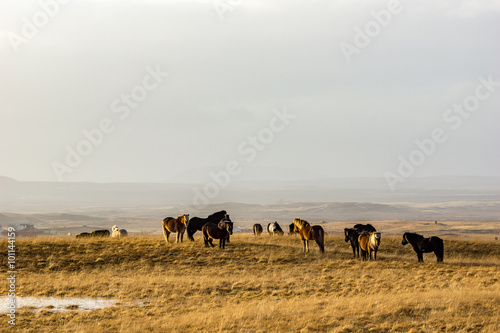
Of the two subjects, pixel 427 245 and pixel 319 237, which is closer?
pixel 427 245

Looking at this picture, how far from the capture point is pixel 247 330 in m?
16.2

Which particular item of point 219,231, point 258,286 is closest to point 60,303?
point 258,286

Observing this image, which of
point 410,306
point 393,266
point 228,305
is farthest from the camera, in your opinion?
point 393,266

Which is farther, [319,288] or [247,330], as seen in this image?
[319,288]

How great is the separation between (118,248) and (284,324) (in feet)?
51.1

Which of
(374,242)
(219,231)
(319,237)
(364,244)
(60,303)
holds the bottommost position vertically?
(60,303)

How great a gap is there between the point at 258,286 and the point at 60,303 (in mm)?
7964

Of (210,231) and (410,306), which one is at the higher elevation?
(210,231)

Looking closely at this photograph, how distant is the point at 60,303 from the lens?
1977 centimetres

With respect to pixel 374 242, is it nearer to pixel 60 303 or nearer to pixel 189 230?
pixel 189 230

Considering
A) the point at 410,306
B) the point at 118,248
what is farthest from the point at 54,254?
the point at 410,306

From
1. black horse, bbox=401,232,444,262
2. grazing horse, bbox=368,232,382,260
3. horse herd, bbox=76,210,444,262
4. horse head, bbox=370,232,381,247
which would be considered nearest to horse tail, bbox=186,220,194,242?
horse herd, bbox=76,210,444,262

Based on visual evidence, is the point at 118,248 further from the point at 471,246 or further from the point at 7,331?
the point at 471,246

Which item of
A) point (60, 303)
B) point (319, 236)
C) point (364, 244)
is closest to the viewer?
point (60, 303)
